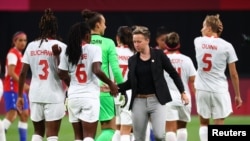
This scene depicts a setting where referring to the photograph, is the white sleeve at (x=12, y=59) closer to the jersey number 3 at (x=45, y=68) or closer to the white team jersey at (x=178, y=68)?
the white team jersey at (x=178, y=68)

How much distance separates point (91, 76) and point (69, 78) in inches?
12.4

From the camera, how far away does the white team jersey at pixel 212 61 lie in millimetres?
13102

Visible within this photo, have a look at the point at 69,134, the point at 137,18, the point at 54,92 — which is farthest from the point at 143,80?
the point at 137,18

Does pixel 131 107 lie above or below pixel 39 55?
below

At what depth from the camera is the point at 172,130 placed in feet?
43.8

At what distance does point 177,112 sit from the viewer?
13.4 m

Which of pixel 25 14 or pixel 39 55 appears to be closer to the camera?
pixel 39 55

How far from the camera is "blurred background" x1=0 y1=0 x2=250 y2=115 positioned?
22.8 metres

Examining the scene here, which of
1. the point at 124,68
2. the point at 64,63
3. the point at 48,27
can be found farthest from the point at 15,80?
the point at 64,63

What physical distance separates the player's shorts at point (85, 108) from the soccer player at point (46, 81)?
0.37 meters

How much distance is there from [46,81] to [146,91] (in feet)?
4.43

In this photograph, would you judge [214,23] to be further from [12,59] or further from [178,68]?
[12,59]

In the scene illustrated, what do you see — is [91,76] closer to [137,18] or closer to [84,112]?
[84,112]

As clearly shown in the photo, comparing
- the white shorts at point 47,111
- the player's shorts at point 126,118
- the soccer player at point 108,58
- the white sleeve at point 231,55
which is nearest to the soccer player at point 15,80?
the player's shorts at point 126,118
